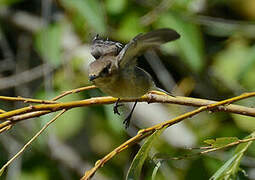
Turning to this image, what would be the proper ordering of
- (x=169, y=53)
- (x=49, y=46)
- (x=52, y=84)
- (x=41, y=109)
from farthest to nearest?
1. (x=169, y=53)
2. (x=52, y=84)
3. (x=49, y=46)
4. (x=41, y=109)

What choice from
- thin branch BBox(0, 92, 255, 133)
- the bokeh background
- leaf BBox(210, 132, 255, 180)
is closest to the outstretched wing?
thin branch BBox(0, 92, 255, 133)

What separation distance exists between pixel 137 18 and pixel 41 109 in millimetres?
1569

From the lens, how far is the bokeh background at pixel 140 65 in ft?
8.33

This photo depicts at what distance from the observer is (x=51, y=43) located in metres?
2.56

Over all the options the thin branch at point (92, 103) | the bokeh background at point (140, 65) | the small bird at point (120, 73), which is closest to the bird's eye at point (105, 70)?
the small bird at point (120, 73)

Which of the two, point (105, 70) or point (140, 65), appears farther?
point (140, 65)

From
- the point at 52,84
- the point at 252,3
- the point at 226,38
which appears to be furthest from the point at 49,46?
the point at 252,3

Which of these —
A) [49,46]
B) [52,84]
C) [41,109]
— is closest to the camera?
[41,109]

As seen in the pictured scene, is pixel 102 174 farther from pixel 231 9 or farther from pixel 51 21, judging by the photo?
pixel 231 9

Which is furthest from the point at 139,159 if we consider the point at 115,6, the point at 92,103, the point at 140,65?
the point at 140,65

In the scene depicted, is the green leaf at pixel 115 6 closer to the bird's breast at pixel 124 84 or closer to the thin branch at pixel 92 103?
the bird's breast at pixel 124 84

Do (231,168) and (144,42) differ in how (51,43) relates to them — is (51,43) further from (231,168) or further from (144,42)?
(231,168)

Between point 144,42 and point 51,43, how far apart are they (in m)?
1.28

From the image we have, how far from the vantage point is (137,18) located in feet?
8.73
